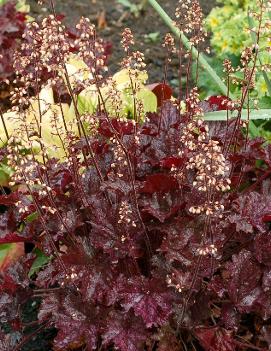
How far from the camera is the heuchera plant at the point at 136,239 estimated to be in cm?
199

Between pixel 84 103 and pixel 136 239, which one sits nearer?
pixel 136 239

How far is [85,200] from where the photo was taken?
225 centimetres

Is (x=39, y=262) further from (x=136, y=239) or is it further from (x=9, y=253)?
(x=136, y=239)

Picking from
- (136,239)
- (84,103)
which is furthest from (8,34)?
(136,239)

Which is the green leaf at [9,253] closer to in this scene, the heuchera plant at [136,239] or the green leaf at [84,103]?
the heuchera plant at [136,239]

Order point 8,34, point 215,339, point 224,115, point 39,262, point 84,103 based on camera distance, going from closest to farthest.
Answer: point 215,339
point 224,115
point 39,262
point 84,103
point 8,34

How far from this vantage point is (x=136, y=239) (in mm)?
2186

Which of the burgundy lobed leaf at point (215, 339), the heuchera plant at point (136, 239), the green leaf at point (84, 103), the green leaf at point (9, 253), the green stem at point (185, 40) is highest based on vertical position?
the green stem at point (185, 40)

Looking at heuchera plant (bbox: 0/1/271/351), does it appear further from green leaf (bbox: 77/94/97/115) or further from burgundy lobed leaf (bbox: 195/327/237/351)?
green leaf (bbox: 77/94/97/115)

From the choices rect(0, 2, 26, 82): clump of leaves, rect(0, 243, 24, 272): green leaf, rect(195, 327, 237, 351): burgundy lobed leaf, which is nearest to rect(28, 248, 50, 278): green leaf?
rect(0, 243, 24, 272): green leaf

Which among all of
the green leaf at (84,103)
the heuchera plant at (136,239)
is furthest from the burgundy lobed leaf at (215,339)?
the green leaf at (84,103)

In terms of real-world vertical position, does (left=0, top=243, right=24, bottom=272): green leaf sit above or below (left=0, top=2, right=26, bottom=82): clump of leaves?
below

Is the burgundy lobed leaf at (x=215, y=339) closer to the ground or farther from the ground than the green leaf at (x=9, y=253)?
closer to the ground

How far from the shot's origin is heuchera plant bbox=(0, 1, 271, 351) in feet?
6.53
